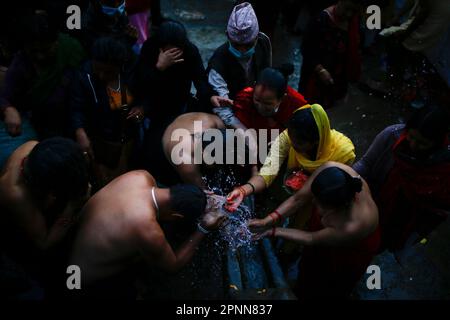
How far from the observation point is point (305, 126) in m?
2.77

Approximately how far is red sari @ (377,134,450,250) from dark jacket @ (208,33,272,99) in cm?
156

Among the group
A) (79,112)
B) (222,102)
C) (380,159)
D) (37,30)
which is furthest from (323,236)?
(37,30)

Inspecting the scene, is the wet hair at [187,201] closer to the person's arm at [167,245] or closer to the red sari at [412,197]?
the person's arm at [167,245]

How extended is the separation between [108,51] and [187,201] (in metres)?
1.36

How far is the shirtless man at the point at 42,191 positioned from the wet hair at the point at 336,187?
1.50m

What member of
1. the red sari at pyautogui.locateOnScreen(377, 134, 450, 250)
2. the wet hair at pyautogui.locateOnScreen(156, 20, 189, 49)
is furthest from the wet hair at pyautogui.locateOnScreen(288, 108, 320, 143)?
the wet hair at pyautogui.locateOnScreen(156, 20, 189, 49)

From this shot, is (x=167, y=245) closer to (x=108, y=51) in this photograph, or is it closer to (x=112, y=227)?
(x=112, y=227)

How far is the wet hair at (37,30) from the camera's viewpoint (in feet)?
9.64

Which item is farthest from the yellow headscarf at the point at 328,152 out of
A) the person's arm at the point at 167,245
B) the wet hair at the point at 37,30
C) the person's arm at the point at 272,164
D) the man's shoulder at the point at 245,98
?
the wet hair at the point at 37,30

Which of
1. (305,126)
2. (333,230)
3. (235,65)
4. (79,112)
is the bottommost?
(333,230)

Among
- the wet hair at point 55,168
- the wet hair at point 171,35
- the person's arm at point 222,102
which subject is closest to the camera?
the wet hair at point 55,168

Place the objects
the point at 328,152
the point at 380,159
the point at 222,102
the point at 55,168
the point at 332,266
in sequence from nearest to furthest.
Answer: the point at 55,168 → the point at 332,266 → the point at 328,152 → the point at 380,159 → the point at 222,102

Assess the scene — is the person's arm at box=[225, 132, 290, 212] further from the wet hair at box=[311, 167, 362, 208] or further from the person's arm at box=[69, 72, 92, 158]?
the person's arm at box=[69, 72, 92, 158]
